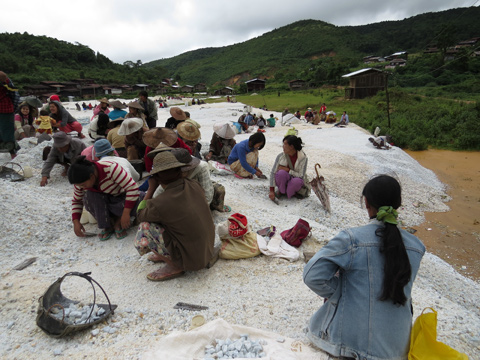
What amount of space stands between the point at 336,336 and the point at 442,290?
108 inches

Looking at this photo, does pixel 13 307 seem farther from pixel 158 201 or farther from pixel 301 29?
pixel 301 29

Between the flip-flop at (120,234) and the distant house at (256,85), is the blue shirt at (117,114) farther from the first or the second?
the distant house at (256,85)

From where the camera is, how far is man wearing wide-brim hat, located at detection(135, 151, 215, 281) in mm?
2467

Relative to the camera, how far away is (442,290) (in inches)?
142

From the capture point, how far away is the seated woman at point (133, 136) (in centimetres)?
498

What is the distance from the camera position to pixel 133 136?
5.16 metres

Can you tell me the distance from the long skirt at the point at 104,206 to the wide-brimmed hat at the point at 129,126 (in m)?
1.86

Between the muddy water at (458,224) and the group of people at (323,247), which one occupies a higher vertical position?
the group of people at (323,247)

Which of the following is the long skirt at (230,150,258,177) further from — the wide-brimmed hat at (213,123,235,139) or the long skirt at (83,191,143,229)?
the long skirt at (83,191,143,229)

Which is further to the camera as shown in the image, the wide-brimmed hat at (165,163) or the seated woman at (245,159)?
the seated woman at (245,159)

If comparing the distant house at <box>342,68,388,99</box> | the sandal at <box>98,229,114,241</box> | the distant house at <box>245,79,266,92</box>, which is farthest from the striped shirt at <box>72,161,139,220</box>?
the distant house at <box>245,79,266,92</box>

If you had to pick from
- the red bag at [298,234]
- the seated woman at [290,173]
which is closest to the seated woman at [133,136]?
the seated woman at [290,173]

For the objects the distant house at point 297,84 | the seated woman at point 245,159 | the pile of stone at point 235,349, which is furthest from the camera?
the distant house at point 297,84

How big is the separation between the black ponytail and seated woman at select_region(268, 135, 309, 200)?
133 inches
